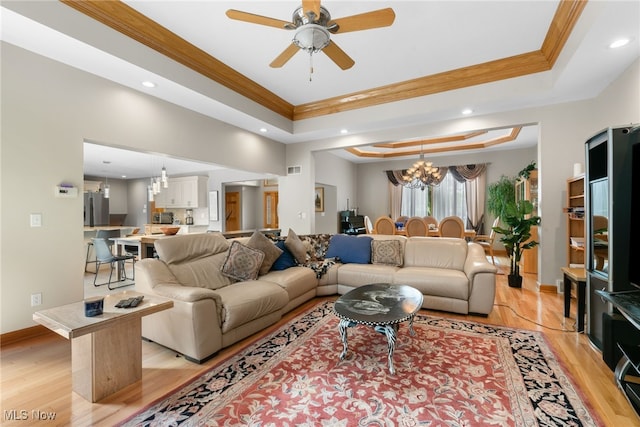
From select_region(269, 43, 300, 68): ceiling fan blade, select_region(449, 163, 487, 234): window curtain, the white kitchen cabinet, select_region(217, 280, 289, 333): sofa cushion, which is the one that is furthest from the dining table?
the white kitchen cabinet

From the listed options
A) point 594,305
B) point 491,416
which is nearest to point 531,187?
point 594,305

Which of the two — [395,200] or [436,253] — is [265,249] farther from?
[395,200]

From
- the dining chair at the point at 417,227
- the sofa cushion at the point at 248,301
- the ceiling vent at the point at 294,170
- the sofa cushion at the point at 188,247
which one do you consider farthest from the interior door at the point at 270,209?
the sofa cushion at the point at 248,301

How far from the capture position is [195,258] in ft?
10.2

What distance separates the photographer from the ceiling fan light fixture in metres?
2.15

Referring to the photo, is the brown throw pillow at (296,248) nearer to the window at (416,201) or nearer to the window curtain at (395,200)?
the window curtain at (395,200)

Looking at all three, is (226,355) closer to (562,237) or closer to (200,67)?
(200,67)

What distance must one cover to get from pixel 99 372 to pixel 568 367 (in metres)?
3.32

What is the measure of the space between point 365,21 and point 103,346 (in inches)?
114

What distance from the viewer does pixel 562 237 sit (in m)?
3.97

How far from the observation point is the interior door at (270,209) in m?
9.11

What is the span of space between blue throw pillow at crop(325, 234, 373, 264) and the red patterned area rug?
150 centimetres

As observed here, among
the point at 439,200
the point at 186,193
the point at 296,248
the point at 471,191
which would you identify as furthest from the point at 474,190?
the point at 186,193

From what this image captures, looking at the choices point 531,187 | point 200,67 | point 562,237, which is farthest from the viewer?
point 531,187
